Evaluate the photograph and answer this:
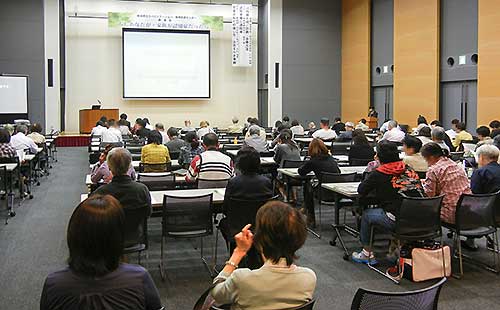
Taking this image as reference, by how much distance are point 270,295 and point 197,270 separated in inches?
118

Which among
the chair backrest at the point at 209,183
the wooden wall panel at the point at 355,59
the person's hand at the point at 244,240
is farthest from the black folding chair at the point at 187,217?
the wooden wall panel at the point at 355,59

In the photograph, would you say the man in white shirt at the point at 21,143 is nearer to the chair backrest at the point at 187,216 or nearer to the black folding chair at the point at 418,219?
the chair backrest at the point at 187,216

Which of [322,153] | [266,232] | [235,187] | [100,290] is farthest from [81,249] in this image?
[322,153]

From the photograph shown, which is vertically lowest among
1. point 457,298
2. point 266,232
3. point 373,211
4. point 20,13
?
point 457,298

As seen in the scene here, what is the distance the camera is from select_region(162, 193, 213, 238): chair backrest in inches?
189

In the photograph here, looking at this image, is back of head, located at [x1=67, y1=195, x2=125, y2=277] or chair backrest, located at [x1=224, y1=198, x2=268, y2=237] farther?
chair backrest, located at [x1=224, y1=198, x2=268, y2=237]

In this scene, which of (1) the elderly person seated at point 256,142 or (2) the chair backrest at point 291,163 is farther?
(1) the elderly person seated at point 256,142

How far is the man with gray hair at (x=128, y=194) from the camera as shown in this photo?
439 centimetres

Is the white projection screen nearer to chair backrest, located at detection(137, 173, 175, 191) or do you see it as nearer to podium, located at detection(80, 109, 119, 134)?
podium, located at detection(80, 109, 119, 134)

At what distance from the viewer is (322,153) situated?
259 inches

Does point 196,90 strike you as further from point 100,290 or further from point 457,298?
point 100,290

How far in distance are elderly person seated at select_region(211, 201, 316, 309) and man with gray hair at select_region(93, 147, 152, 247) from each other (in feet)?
6.99

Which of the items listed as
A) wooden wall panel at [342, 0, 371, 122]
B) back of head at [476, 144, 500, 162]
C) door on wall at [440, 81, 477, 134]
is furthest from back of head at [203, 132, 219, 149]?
wooden wall panel at [342, 0, 371, 122]

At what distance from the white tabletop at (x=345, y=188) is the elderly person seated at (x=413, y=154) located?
869 mm
